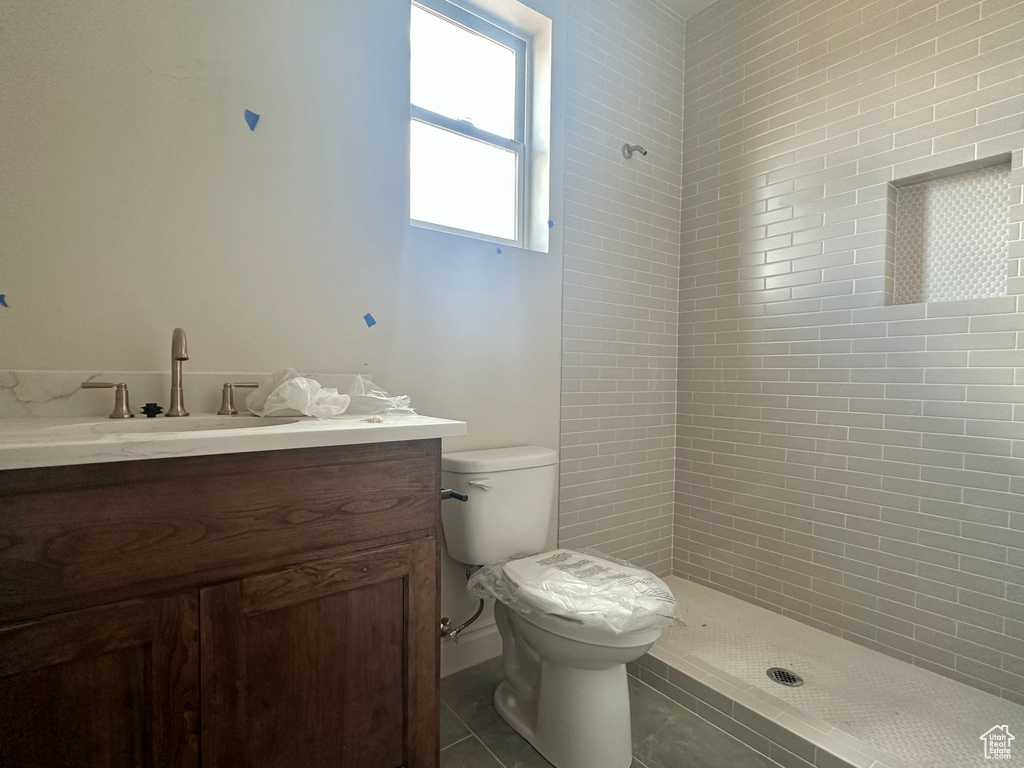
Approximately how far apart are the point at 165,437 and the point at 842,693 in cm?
198

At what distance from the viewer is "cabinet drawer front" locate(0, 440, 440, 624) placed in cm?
71

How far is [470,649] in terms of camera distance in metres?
1.83

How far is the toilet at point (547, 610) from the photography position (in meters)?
1.30

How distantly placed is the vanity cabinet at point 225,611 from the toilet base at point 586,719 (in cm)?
42

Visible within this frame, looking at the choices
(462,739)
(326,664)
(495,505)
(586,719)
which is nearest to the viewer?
(326,664)

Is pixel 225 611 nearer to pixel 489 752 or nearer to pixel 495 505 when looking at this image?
pixel 495 505

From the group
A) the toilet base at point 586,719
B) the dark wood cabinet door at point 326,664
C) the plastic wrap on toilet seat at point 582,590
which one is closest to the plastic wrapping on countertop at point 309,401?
the dark wood cabinet door at point 326,664

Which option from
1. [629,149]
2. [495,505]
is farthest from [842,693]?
[629,149]

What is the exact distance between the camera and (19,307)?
1.12 m

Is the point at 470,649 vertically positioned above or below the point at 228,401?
below

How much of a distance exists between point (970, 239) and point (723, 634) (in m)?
1.63

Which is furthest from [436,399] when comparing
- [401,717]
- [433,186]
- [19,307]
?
[19,307]

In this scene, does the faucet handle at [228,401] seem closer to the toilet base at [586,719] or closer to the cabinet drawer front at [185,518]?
the cabinet drawer front at [185,518]

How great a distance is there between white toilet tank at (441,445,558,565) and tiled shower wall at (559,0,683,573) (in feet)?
1.25
